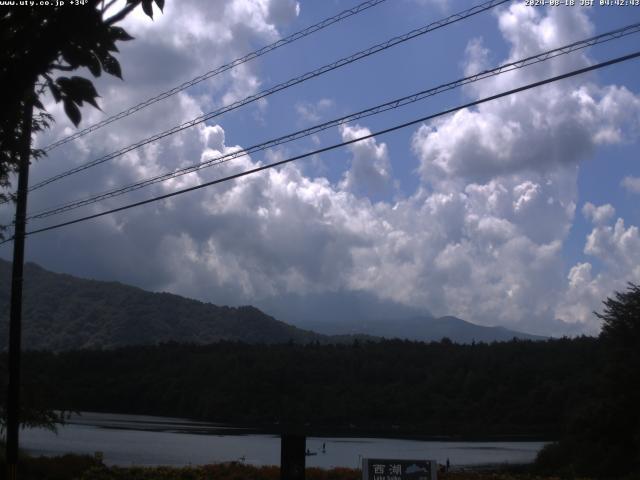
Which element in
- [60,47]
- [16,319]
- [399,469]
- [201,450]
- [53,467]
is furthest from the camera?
[201,450]

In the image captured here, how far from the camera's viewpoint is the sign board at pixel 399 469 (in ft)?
46.9

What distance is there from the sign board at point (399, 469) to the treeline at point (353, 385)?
67110 mm

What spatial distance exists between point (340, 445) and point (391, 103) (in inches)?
2234

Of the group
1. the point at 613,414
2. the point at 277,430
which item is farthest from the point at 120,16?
the point at 277,430

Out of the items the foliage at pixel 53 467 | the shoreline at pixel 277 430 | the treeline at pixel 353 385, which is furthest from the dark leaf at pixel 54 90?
the treeline at pixel 353 385

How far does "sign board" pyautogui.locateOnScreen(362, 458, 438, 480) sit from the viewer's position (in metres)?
14.3

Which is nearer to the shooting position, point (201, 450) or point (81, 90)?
point (81, 90)

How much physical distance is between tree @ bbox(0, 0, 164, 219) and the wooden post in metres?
10.8

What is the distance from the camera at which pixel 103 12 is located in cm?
554

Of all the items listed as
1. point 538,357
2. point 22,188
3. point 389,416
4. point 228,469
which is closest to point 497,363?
point 538,357

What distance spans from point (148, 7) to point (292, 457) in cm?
1131

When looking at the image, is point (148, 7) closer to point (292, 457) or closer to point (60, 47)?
point (60, 47)

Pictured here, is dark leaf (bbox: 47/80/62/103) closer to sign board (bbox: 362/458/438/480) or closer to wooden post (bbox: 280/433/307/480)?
sign board (bbox: 362/458/438/480)

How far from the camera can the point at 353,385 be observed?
351 feet
